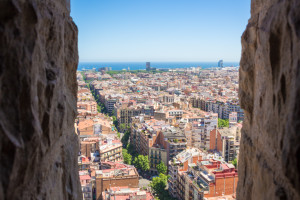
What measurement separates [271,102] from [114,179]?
644 inches

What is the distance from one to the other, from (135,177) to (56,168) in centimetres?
1594

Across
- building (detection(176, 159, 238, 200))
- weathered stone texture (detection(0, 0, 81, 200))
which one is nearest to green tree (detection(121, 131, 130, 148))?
building (detection(176, 159, 238, 200))

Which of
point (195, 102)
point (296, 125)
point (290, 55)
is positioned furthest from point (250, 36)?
point (195, 102)

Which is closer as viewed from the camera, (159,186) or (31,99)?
(31,99)

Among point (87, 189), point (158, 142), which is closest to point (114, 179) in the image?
point (87, 189)

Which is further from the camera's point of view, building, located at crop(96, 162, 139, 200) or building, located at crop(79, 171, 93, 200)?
building, located at crop(96, 162, 139, 200)

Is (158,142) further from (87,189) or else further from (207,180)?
(207,180)

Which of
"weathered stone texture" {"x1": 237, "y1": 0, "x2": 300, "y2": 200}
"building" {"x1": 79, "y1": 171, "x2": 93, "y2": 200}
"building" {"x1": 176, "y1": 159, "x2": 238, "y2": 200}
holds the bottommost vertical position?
"building" {"x1": 79, "y1": 171, "x2": 93, "y2": 200}

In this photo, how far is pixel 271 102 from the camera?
10.2 ft

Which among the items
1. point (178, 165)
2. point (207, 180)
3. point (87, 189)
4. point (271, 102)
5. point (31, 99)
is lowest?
point (87, 189)

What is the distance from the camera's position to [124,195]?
54.4 feet

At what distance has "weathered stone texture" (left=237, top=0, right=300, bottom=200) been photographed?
2.43 m

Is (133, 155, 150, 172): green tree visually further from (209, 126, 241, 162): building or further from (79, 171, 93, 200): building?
(79, 171, 93, 200): building

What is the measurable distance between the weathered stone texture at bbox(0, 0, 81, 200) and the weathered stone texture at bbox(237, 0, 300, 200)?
197cm
